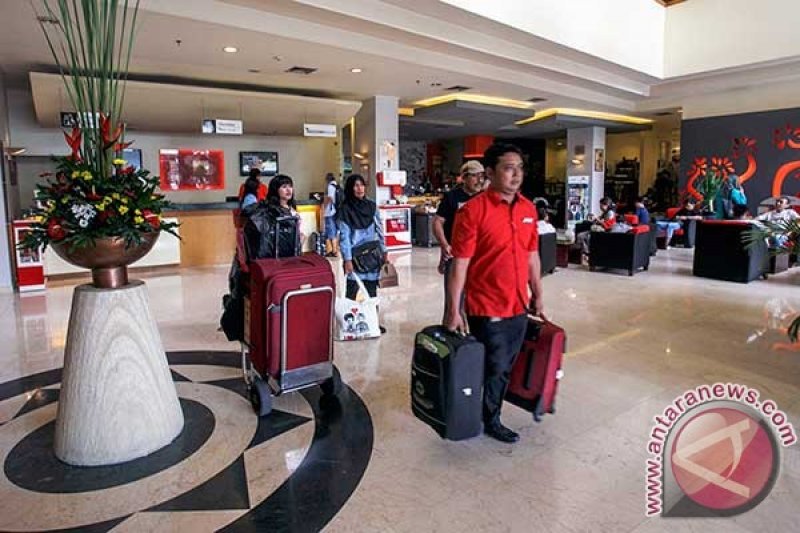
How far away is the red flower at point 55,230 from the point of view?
2387mm

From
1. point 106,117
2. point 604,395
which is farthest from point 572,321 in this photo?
point 106,117

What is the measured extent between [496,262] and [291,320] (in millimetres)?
1178

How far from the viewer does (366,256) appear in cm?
427

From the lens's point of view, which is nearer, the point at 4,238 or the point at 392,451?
the point at 392,451

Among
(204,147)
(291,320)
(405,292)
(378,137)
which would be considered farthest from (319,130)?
(291,320)

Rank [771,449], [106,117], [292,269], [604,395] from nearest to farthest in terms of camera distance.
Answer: [106,117] → [771,449] → [292,269] → [604,395]

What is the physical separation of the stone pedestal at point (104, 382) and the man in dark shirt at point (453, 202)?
1920mm

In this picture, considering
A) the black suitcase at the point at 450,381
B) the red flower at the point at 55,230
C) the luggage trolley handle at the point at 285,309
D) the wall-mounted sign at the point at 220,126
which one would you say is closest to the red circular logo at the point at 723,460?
the black suitcase at the point at 450,381

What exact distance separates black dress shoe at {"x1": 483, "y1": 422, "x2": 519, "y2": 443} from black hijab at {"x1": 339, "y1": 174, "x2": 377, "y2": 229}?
2015mm

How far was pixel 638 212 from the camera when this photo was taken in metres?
9.07

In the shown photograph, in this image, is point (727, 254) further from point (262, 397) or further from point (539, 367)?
point (262, 397)

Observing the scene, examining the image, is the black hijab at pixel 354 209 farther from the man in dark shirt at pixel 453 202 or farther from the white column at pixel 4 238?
the white column at pixel 4 238

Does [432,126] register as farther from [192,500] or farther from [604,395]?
[192,500]

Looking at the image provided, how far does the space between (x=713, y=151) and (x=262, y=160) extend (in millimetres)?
10432
